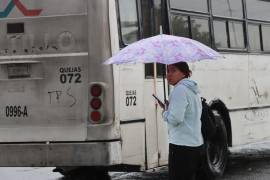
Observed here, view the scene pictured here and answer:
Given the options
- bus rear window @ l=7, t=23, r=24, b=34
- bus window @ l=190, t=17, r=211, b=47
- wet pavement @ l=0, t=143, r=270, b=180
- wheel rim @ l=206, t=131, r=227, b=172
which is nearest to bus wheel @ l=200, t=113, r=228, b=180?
wheel rim @ l=206, t=131, r=227, b=172

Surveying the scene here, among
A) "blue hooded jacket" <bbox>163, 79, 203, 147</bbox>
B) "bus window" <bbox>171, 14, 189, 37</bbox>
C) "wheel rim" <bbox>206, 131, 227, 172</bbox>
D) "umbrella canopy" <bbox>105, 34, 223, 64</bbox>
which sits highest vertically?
→ "bus window" <bbox>171, 14, 189, 37</bbox>

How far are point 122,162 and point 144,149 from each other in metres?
0.55

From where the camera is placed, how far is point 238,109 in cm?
1095

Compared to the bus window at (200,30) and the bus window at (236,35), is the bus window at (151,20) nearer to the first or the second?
the bus window at (200,30)

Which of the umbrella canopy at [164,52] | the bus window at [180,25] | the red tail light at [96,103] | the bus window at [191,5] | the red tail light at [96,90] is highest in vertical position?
the bus window at [191,5]

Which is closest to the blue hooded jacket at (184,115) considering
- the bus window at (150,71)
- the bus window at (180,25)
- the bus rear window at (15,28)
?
the bus window at (150,71)

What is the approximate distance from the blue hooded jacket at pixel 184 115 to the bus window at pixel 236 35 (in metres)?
4.95

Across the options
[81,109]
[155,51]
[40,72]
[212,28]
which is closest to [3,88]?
[40,72]

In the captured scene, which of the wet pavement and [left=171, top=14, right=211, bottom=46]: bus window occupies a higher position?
[left=171, top=14, right=211, bottom=46]: bus window

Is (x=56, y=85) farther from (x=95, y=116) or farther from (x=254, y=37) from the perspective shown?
(x=254, y=37)

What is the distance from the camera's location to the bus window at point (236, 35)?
11.1m

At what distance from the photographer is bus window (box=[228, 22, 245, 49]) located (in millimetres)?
11078

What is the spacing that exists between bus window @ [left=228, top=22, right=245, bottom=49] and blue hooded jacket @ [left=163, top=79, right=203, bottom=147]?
16.2 ft

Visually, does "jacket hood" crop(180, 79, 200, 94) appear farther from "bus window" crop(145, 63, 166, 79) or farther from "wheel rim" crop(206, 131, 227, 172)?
"wheel rim" crop(206, 131, 227, 172)
